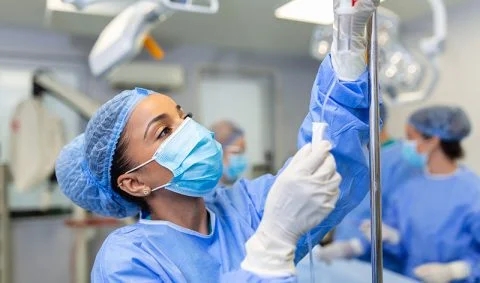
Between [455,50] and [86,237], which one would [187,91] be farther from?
[455,50]

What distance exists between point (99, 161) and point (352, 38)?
59cm

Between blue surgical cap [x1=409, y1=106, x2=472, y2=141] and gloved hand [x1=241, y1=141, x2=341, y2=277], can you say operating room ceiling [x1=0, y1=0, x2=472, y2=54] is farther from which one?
gloved hand [x1=241, y1=141, x2=341, y2=277]

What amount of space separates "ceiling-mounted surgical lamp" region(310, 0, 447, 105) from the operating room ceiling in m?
0.08

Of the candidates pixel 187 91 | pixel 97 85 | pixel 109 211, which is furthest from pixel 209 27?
pixel 109 211

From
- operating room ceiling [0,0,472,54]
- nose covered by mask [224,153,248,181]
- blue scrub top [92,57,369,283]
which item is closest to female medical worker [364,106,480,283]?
operating room ceiling [0,0,472,54]

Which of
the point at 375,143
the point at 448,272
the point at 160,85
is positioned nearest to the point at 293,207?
the point at 375,143

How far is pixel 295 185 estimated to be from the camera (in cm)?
67

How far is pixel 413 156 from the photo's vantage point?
2168mm

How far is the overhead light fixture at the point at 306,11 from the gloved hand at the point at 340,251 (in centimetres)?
122

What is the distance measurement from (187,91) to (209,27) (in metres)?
0.91

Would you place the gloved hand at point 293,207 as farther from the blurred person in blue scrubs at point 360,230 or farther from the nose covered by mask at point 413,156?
the nose covered by mask at point 413,156

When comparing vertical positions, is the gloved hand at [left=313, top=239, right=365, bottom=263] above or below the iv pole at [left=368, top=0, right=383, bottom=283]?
below

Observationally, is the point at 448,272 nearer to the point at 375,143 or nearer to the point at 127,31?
the point at 375,143

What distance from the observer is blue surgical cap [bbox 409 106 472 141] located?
2.04 metres
